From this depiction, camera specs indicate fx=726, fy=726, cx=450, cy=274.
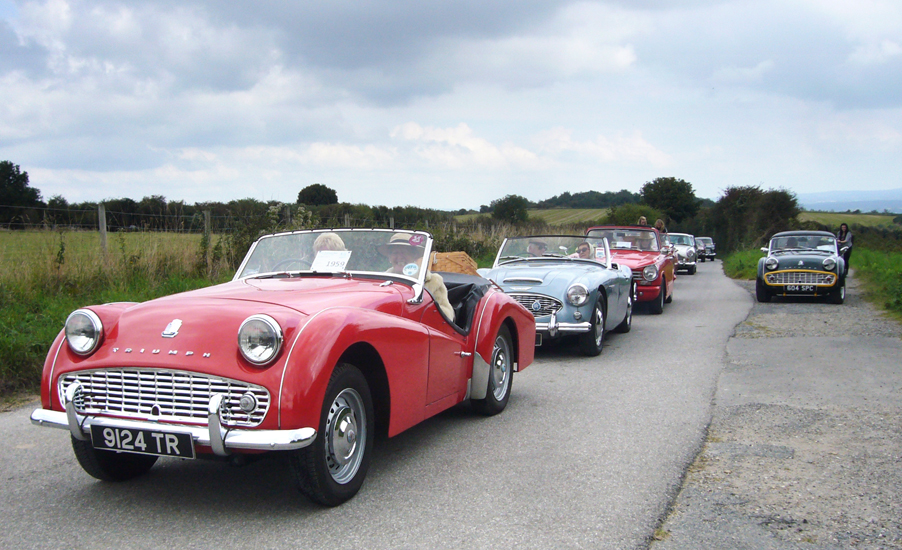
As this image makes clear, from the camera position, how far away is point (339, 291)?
441 cm

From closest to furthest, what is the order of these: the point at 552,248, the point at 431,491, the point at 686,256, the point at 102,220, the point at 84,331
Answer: the point at 84,331 → the point at 431,491 → the point at 552,248 → the point at 102,220 → the point at 686,256

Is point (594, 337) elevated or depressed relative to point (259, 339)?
depressed

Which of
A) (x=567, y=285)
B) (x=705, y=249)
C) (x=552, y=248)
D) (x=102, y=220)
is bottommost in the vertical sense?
(x=705, y=249)

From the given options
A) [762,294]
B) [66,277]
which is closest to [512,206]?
[762,294]

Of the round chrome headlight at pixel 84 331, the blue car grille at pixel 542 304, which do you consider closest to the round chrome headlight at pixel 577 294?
the blue car grille at pixel 542 304

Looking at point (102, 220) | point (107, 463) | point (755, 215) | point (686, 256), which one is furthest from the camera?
point (755, 215)

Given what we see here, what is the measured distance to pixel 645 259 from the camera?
13703 mm

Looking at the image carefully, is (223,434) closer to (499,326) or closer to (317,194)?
(499,326)

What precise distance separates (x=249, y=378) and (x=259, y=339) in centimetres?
19

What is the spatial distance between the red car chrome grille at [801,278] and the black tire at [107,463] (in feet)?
45.1

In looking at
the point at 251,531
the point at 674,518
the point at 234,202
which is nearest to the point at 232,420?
the point at 251,531

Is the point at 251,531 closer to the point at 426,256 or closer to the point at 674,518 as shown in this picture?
the point at 674,518

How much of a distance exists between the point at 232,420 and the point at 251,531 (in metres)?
0.53

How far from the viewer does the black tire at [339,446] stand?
136 inches
